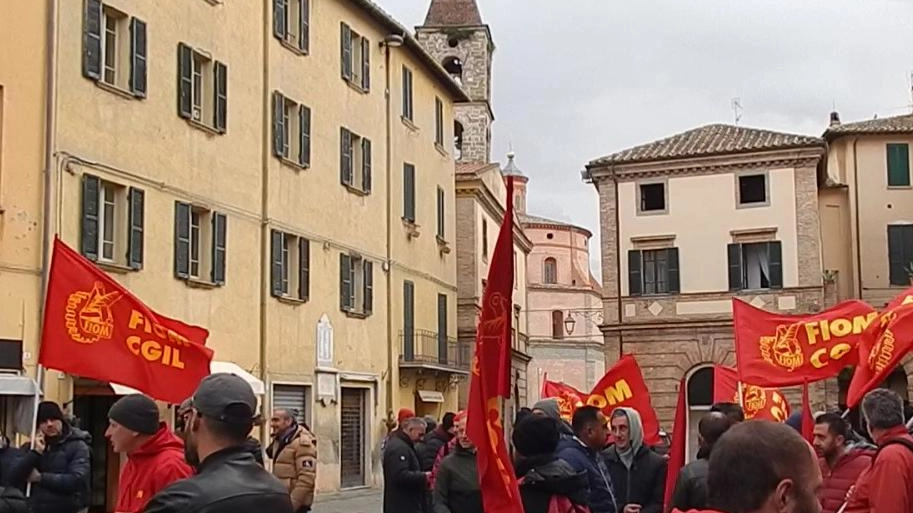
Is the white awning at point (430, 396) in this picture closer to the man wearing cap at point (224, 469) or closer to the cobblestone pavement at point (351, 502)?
the cobblestone pavement at point (351, 502)

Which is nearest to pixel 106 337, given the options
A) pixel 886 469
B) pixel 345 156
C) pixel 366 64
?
pixel 886 469

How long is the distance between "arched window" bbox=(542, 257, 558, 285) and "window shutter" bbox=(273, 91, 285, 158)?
2307 inches

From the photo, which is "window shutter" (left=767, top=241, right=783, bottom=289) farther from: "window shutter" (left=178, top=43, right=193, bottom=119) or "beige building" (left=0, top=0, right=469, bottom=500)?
"window shutter" (left=178, top=43, right=193, bottom=119)

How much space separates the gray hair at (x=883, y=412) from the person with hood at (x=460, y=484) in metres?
2.48

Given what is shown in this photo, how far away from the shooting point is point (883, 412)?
281 inches

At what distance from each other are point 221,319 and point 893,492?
18.9 metres

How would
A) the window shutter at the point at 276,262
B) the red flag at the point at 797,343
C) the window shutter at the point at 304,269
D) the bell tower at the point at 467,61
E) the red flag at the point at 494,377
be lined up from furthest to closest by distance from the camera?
1. the bell tower at the point at 467,61
2. the window shutter at the point at 304,269
3. the window shutter at the point at 276,262
4. the red flag at the point at 797,343
5. the red flag at the point at 494,377

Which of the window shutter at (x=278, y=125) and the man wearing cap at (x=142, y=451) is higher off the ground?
the window shutter at (x=278, y=125)

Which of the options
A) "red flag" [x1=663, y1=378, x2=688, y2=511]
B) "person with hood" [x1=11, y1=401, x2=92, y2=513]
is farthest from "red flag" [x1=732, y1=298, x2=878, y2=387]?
"person with hood" [x1=11, y1=401, x2=92, y2=513]

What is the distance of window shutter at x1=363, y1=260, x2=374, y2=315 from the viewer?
32.0m

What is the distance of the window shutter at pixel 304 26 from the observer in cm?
2872

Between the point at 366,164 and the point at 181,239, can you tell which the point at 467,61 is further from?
the point at 181,239

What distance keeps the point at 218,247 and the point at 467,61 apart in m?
32.4

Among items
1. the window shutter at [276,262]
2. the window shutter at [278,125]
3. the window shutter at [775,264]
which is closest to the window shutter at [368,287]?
the window shutter at [276,262]
